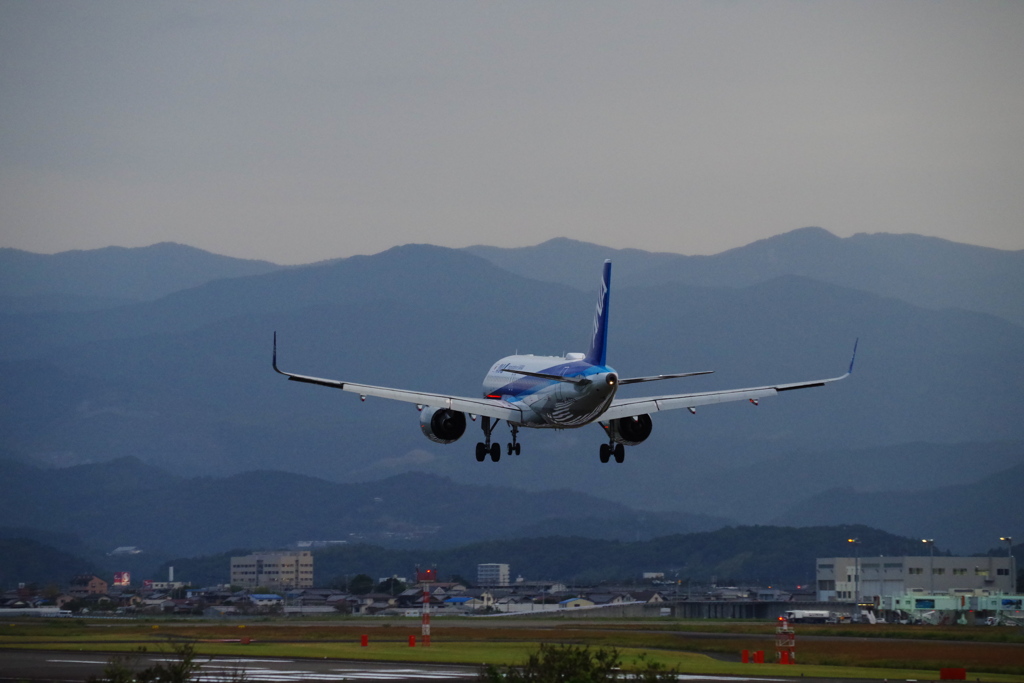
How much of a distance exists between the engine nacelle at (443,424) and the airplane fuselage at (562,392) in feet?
9.96

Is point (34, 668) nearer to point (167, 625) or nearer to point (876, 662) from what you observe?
point (876, 662)

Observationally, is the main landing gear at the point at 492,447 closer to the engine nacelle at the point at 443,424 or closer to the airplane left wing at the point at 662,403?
the engine nacelle at the point at 443,424

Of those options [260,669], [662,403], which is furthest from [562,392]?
[260,669]

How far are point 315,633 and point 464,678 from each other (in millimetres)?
58885

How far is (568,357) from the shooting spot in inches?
2830

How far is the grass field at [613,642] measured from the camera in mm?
96863

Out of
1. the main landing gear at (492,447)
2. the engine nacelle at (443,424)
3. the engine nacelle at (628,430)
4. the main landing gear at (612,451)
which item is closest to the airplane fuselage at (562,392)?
the main landing gear at (492,447)

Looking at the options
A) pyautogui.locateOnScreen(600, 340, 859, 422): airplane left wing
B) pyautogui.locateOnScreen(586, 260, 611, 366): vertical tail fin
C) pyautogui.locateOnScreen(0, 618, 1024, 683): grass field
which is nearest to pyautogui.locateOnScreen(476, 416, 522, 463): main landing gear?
pyautogui.locateOnScreen(600, 340, 859, 422): airplane left wing

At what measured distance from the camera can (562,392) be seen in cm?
6719

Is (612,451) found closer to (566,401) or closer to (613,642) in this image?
(566,401)

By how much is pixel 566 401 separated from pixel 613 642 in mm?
56117

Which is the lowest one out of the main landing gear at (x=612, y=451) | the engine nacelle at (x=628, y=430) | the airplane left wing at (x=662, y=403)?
the main landing gear at (x=612, y=451)

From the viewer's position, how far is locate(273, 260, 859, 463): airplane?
217 feet

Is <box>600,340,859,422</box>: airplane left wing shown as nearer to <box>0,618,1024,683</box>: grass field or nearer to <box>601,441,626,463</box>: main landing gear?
<box>601,441,626,463</box>: main landing gear
